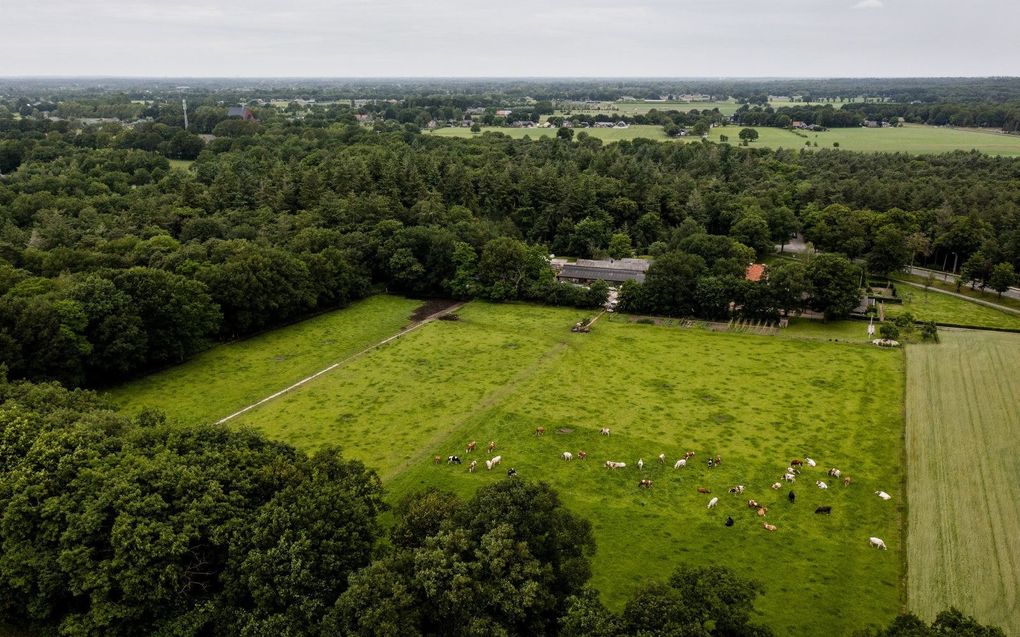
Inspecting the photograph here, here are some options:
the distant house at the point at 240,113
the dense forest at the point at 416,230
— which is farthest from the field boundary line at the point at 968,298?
the distant house at the point at 240,113

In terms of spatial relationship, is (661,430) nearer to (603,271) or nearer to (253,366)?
(253,366)

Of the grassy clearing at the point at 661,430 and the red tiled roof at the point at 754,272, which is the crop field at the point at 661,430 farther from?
the red tiled roof at the point at 754,272

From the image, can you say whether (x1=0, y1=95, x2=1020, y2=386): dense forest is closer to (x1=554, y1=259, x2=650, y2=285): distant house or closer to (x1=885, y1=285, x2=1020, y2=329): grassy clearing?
(x1=885, y1=285, x2=1020, y2=329): grassy clearing

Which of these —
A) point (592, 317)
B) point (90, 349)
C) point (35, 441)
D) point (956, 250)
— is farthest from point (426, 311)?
point (956, 250)

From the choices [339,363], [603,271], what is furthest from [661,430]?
[603,271]

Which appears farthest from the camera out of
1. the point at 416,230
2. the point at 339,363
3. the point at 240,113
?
the point at 240,113

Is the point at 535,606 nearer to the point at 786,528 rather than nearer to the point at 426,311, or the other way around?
the point at 786,528
